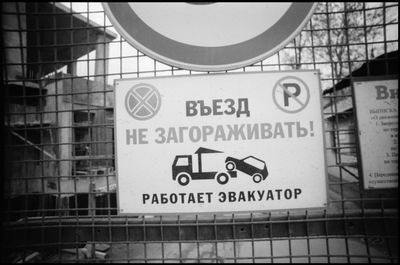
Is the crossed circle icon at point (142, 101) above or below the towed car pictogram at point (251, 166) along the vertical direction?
above

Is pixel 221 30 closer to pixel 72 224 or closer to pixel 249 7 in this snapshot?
pixel 249 7

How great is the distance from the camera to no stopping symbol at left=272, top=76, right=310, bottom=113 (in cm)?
123

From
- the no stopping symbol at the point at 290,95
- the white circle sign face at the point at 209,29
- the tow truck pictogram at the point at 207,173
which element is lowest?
the tow truck pictogram at the point at 207,173

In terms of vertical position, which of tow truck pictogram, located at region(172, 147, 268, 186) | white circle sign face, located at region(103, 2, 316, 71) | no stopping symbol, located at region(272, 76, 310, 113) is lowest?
tow truck pictogram, located at region(172, 147, 268, 186)

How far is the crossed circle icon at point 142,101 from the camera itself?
1255 mm

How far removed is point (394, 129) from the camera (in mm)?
1218

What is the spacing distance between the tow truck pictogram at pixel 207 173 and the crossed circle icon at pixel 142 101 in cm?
27

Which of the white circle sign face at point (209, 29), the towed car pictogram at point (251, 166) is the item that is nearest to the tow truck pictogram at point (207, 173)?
the towed car pictogram at point (251, 166)

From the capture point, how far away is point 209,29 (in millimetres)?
1225

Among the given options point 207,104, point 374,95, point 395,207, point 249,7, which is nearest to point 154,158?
point 207,104

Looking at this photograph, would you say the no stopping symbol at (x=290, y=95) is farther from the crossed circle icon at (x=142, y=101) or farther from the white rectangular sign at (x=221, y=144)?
the crossed circle icon at (x=142, y=101)

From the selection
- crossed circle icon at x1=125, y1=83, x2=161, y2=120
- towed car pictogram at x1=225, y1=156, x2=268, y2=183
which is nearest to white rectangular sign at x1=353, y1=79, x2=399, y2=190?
towed car pictogram at x1=225, y1=156, x2=268, y2=183

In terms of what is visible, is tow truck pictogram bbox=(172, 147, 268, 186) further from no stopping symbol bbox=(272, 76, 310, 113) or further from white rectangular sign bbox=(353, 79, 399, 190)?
white rectangular sign bbox=(353, 79, 399, 190)

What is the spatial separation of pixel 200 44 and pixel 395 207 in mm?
1319
